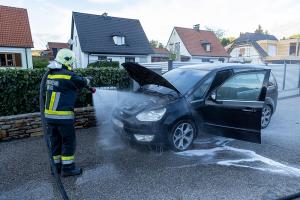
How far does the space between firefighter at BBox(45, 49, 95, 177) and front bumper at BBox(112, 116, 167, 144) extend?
1.01m

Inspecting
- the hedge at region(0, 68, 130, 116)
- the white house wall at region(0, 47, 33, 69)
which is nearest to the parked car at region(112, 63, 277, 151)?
the hedge at region(0, 68, 130, 116)

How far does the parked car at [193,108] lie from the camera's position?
14.4 feet

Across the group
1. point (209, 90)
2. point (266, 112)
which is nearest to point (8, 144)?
point (209, 90)

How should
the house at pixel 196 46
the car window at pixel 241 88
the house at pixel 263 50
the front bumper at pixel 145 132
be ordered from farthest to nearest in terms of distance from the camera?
the house at pixel 263 50 → the house at pixel 196 46 → the car window at pixel 241 88 → the front bumper at pixel 145 132

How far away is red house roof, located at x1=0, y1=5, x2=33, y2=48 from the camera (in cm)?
2215

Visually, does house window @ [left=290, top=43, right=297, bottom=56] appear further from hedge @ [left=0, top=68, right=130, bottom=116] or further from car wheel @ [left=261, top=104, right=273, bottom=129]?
hedge @ [left=0, top=68, right=130, bottom=116]

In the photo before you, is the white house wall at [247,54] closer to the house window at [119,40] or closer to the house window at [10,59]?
the house window at [119,40]

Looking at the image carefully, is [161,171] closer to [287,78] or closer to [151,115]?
[151,115]

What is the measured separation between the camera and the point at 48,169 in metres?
4.07

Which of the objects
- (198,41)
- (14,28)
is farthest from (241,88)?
(198,41)

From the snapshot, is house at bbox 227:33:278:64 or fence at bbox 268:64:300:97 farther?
house at bbox 227:33:278:64

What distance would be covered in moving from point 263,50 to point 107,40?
27.6m

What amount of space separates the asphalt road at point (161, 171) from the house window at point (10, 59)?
19.8 metres

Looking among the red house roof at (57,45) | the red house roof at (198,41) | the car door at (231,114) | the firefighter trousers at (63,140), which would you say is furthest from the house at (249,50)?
the firefighter trousers at (63,140)
